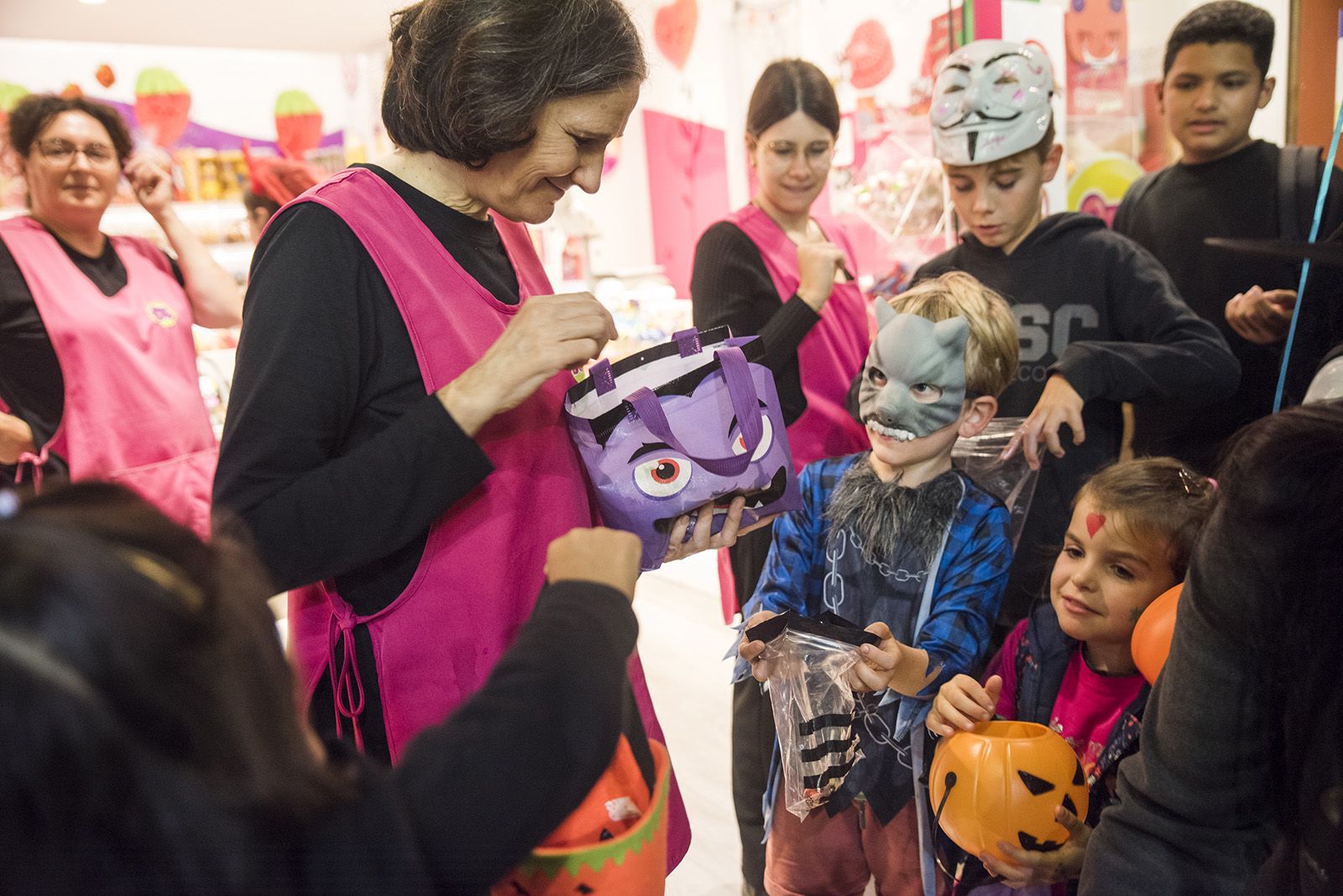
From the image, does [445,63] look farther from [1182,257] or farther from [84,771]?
[1182,257]

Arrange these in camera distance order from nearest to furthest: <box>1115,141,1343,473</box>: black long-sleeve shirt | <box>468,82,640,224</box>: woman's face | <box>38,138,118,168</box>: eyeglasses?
1. <box>468,82,640,224</box>: woman's face
2. <box>1115,141,1343,473</box>: black long-sleeve shirt
3. <box>38,138,118,168</box>: eyeglasses

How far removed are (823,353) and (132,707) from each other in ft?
5.90

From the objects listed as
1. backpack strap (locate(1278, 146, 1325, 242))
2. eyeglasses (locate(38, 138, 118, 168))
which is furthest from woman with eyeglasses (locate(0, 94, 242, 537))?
backpack strap (locate(1278, 146, 1325, 242))

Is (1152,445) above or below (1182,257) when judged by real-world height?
below

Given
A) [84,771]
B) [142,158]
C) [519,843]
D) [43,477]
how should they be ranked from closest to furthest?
1. [84,771]
2. [519,843]
3. [43,477]
4. [142,158]

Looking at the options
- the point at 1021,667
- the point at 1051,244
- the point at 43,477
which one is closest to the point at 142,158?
the point at 43,477

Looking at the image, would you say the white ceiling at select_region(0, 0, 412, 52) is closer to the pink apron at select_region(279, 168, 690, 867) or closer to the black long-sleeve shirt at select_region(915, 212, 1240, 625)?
the black long-sleeve shirt at select_region(915, 212, 1240, 625)

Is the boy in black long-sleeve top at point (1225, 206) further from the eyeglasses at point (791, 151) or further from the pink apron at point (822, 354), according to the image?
the eyeglasses at point (791, 151)

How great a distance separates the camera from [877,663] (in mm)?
1401

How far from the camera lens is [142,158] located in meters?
2.64

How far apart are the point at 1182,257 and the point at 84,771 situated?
216cm

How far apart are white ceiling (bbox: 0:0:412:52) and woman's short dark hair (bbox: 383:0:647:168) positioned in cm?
357

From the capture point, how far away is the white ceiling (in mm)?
4535

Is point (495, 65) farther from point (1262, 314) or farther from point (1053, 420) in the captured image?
point (1262, 314)
